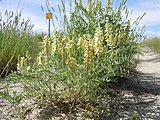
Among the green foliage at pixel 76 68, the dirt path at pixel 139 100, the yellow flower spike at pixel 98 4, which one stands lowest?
the dirt path at pixel 139 100

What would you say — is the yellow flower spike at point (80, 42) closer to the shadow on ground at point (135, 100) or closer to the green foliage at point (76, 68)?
the green foliage at point (76, 68)

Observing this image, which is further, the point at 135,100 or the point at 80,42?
the point at 135,100

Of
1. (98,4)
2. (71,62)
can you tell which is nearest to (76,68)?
(71,62)

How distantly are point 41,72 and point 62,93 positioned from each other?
29 cm

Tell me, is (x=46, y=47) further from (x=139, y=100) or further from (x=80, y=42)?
(x=139, y=100)

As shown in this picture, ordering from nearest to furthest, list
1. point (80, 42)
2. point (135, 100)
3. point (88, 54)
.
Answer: point (88, 54)
point (80, 42)
point (135, 100)

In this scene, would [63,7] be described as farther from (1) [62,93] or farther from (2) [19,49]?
(2) [19,49]

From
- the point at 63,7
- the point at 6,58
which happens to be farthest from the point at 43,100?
the point at 6,58

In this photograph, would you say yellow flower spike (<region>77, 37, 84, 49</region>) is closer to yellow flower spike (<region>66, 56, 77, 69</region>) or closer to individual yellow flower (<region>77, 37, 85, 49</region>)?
individual yellow flower (<region>77, 37, 85, 49</region>)

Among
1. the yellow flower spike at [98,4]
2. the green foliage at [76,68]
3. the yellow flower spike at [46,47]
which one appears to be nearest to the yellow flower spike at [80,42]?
the green foliage at [76,68]

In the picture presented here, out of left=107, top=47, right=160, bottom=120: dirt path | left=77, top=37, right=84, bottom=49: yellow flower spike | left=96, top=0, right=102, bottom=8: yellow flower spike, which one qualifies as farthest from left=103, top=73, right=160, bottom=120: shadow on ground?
left=96, top=0, right=102, bottom=8: yellow flower spike

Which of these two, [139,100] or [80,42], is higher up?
[80,42]

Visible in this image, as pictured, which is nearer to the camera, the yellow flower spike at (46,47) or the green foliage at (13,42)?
the yellow flower spike at (46,47)

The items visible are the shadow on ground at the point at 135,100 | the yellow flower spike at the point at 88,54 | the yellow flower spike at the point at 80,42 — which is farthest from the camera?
the shadow on ground at the point at 135,100
